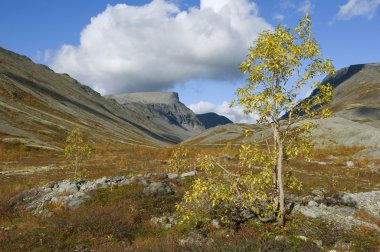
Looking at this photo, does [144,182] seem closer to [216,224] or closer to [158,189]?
[158,189]

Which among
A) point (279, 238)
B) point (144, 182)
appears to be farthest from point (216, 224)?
point (144, 182)

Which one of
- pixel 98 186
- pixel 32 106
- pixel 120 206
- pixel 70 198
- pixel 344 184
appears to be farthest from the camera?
pixel 32 106

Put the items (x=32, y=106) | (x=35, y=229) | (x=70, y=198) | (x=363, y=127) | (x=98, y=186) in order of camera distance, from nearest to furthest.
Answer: (x=35, y=229) < (x=70, y=198) < (x=98, y=186) < (x=363, y=127) < (x=32, y=106)

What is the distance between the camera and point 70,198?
2750 cm

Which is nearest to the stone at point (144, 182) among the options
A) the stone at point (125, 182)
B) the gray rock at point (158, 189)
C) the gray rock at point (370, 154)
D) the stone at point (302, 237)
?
the gray rock at point (158, 189)

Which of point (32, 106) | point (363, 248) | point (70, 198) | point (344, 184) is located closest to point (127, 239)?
point (70, 198)

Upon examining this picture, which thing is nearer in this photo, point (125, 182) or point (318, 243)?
point (318, 243)

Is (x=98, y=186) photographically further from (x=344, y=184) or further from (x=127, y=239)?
(x=344, y=184)

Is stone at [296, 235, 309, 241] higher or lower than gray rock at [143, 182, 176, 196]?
lower

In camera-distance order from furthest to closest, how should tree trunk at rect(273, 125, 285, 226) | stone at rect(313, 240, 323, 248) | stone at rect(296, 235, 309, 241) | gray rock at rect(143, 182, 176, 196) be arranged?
1. gray rock at rect(143, 182, 176, 196)
2. tree trunk at rect(273, 125, 285, 226)
3. stone at rect(296, 235, 309, 241)
4. stone at rect(313, 240, 323, 248)

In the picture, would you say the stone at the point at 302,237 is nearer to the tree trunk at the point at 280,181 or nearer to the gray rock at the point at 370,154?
the tree trunk at the point at 280,181

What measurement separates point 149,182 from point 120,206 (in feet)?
21.9

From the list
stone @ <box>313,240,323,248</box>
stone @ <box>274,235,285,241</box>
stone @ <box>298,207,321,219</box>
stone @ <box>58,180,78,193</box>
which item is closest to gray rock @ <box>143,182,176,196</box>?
stone @ <box>58,180,78,193</box>

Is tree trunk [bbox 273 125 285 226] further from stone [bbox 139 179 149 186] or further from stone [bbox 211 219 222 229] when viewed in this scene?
stone [bbox 139 179 149 186]
